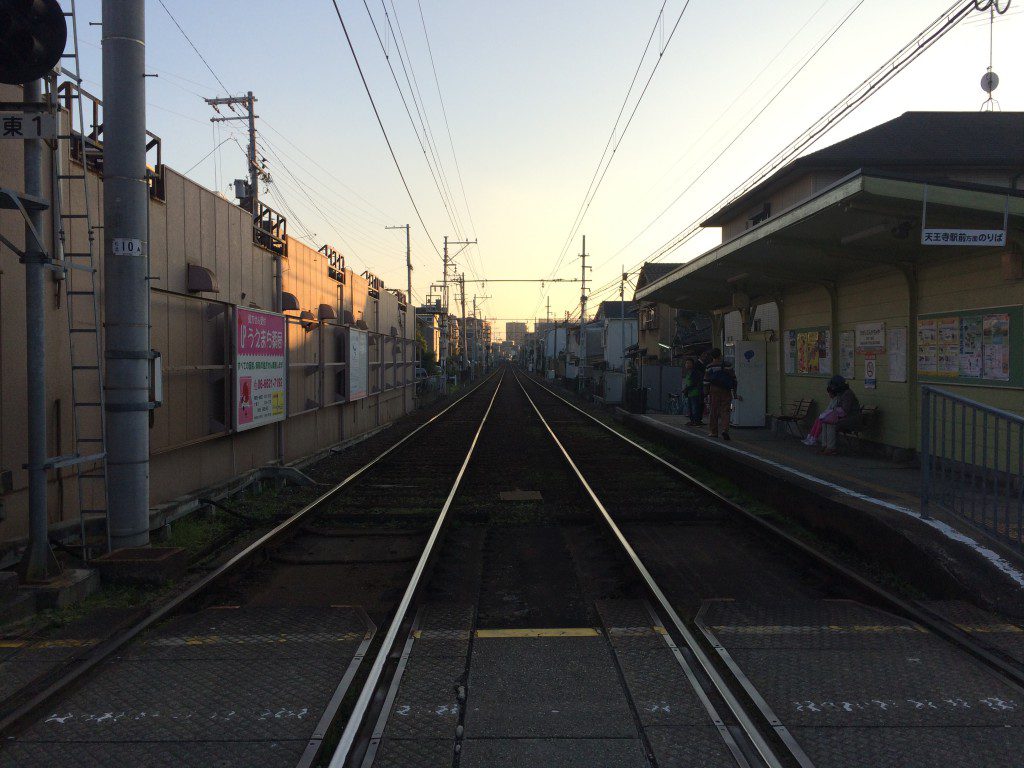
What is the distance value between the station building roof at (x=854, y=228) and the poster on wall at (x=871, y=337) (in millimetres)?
953

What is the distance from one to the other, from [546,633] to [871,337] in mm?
8977

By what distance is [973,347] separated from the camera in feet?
29.9

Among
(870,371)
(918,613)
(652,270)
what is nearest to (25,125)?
(918,613)

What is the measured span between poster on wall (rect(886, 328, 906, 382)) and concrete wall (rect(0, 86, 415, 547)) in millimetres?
9364

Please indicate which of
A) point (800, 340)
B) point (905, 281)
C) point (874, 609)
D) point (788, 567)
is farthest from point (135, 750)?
point (800, 340)

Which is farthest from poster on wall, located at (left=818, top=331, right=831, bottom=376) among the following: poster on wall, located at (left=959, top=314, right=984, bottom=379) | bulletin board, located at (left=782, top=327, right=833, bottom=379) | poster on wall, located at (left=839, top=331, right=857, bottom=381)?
poster on wall, located at (left=959, top=314, right=984, bottom=379)

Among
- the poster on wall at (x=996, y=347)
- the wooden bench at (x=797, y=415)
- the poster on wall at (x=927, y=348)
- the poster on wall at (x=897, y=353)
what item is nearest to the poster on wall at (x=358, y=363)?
the wooden bench at (x=797, y=415)

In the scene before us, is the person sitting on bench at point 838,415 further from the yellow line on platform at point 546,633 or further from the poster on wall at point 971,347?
the yellow line on platform at point 546,633

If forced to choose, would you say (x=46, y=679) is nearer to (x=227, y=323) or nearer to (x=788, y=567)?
(x=788, y=567)

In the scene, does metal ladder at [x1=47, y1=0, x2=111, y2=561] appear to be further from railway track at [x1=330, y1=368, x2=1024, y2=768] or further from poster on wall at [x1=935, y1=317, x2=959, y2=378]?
poster on wall at [x1=935, y1=317, x2=959, y2=378]

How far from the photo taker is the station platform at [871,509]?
214 inches

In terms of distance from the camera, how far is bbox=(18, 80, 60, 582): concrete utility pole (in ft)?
17.3

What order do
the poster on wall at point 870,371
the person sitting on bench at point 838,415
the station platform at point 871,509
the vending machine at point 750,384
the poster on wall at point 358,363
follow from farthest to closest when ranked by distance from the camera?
the poster on wall at point 358,363
the vending machine at point 750,384
the poster on wall at point 870,371
the person sitting on bench at point 838,415
the station platform at point 871,509

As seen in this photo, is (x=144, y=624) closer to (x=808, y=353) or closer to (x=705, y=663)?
(x=705, y=663)
